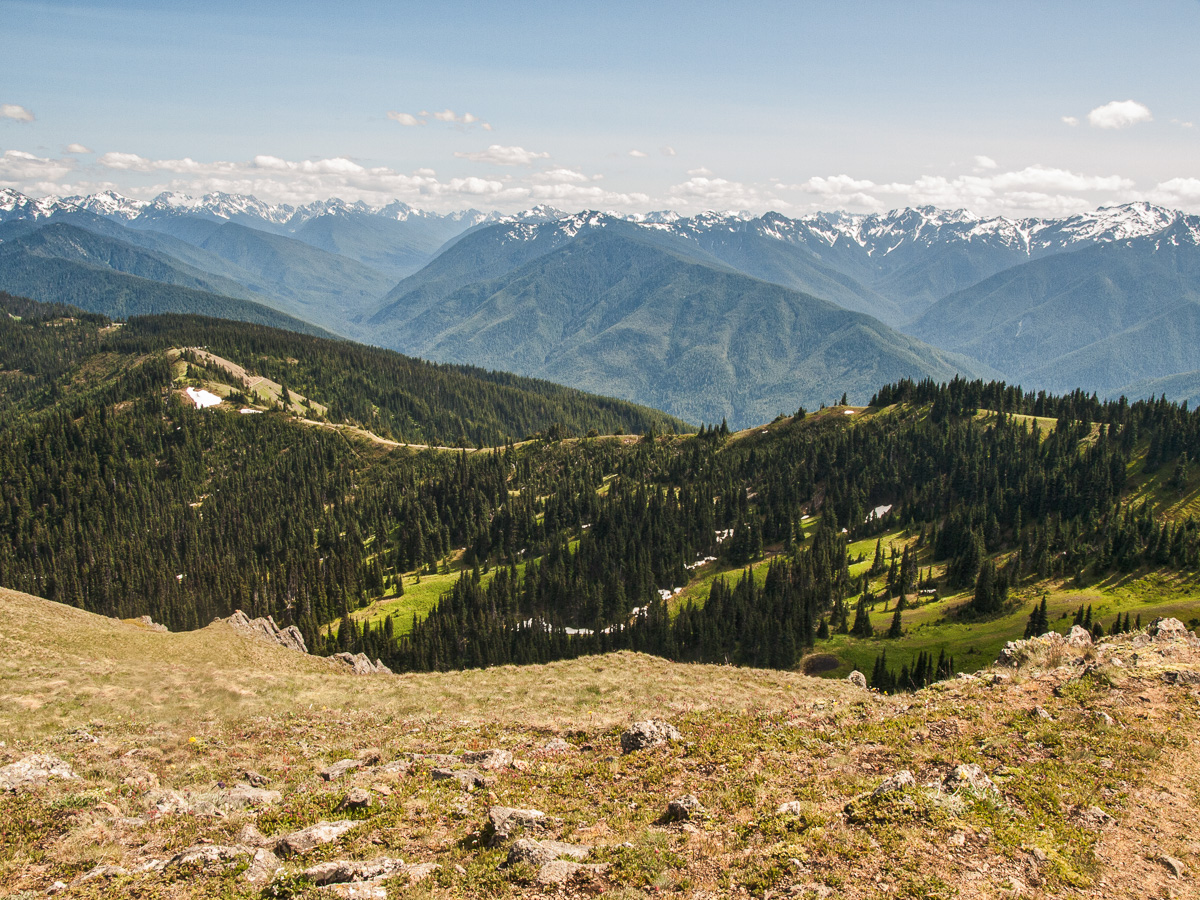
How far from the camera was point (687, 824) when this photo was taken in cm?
2288

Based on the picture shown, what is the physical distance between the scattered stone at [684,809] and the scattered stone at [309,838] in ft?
39.9

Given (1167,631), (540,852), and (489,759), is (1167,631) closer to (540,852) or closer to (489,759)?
(489,759)

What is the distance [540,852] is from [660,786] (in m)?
8.77

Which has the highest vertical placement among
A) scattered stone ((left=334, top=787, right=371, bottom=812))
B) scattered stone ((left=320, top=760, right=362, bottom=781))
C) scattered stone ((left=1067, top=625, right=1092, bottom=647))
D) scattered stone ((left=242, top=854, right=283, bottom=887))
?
scattered stone ((left=242, top=854, right=283, bottom=887))

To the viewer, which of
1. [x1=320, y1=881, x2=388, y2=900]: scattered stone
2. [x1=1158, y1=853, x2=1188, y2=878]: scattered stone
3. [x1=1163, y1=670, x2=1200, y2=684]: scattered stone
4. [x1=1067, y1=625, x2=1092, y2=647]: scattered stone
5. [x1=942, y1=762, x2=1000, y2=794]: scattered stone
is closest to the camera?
[x1=320, y1=881, x2=388, y2=900]: scattered stone

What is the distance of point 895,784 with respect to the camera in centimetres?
2350

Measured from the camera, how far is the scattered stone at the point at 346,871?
19203mm

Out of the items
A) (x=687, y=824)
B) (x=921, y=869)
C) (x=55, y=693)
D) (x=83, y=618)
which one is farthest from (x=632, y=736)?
(x=83, y=618)

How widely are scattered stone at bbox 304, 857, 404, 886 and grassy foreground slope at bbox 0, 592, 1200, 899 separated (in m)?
0.18

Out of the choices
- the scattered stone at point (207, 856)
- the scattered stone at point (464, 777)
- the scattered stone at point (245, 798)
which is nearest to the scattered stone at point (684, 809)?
the scattered stone at point (464, 777)

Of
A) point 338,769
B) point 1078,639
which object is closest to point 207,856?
point 338,769

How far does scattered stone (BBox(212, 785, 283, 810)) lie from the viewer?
2728 cm

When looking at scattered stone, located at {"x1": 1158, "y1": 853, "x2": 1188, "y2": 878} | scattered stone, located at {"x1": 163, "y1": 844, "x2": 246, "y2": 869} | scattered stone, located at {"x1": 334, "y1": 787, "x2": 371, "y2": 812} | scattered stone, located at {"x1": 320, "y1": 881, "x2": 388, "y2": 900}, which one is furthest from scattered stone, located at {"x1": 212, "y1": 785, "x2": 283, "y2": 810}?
scattered stone, located at {"x1": 1158, "y1": 853, "x2": 1188, "y2": 878}

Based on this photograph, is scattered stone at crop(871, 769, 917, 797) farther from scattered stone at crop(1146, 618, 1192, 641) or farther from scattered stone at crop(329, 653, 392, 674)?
scattered stone at crop(329, 653, 392, 674)
